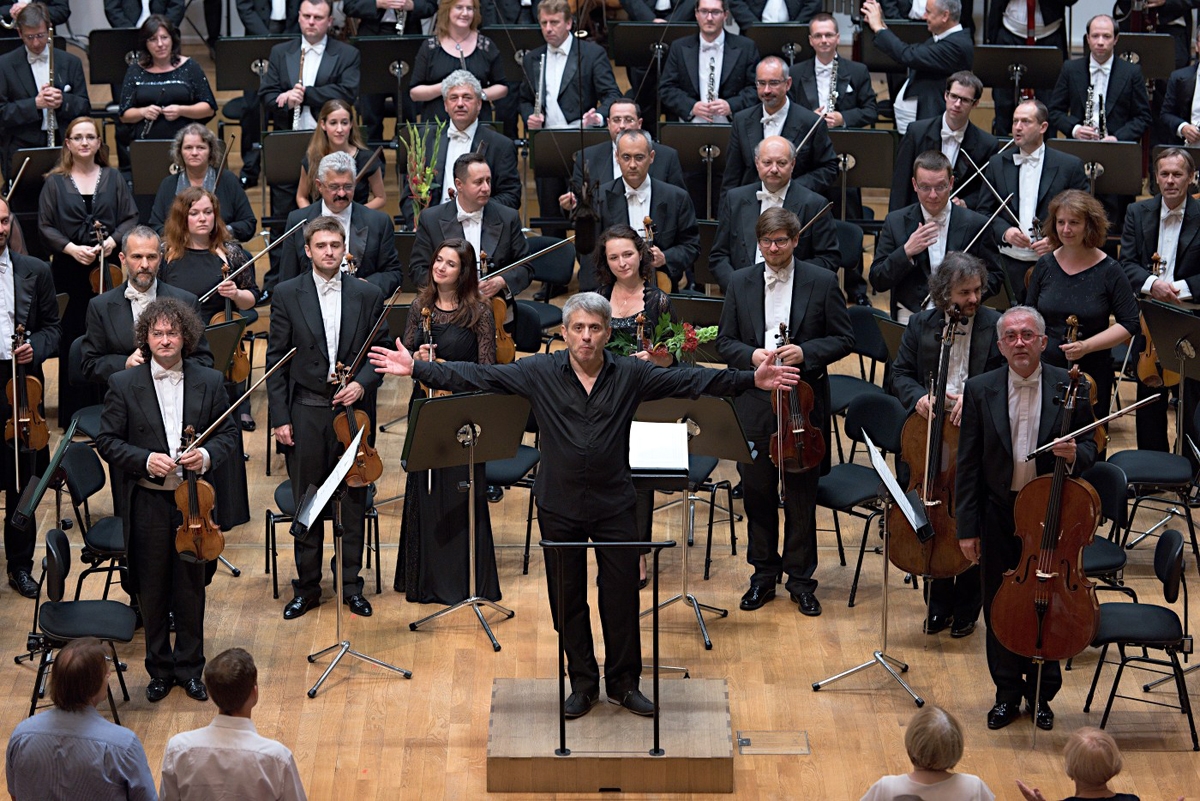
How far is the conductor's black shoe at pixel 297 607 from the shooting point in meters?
5.84

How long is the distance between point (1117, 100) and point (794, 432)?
11.5ft

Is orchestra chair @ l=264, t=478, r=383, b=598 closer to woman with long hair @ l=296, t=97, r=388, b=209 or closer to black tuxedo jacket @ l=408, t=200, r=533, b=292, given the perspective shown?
black tuxedo jacket @ l=408, t=200, r=533, b=292

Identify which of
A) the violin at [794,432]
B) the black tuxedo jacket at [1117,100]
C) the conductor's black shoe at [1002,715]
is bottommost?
the conductor's black shoe at [1002,715]

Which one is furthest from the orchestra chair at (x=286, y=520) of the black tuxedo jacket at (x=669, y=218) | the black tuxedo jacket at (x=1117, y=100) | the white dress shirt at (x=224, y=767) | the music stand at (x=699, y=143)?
the black tuxedo jacket at (x=1117, y=100)

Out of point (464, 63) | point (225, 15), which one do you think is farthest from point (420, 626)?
point (225, 15)

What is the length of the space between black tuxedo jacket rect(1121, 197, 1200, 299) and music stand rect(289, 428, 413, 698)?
3.26 metres

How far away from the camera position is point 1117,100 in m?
→ 8.10

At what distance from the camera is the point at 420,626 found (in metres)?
5.80

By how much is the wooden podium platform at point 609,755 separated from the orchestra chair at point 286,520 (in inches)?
51.2

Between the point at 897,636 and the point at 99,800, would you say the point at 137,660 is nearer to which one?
the point at 99,800

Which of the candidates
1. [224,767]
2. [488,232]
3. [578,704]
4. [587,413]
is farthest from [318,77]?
[224,767]

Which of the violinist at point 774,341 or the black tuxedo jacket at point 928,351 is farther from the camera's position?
the violinist at point 774,341

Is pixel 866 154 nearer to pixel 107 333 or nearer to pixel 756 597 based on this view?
pixel 756 597

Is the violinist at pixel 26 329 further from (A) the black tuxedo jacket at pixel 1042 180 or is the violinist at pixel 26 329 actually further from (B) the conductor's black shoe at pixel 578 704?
(A) the black tuxedo jacket at pixel 1042 180
